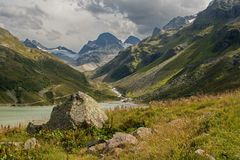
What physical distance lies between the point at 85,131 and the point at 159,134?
670cm

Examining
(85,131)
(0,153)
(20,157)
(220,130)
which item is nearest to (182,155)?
(220,130)

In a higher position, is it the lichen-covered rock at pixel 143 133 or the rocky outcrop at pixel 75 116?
the rocky outcrop at pixel 75 116

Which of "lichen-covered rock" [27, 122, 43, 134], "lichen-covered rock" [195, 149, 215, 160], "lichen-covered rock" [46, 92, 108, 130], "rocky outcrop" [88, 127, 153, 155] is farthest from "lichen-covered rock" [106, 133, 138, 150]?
"lichen-covered rock" [27, 122, 43, 134]

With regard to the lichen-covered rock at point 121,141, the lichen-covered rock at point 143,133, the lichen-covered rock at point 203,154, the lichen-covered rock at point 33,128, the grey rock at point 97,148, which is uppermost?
the lichen-covered rock at point 33,128

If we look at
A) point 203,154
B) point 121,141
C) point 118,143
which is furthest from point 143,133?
point 203,154

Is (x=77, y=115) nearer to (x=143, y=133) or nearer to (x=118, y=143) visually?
(x=143, y=133)

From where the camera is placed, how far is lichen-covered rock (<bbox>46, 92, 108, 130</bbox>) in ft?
85.6

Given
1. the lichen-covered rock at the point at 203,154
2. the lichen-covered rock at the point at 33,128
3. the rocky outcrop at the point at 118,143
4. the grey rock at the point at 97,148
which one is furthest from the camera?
the lichen-covered rock at the point at 33,128

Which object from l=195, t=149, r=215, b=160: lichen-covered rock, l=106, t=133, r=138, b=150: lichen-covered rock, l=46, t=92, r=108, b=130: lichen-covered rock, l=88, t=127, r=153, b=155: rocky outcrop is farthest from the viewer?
l=46, t=92, r=108, b=130: lichen-covered rock

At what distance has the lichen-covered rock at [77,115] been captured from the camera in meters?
26.1

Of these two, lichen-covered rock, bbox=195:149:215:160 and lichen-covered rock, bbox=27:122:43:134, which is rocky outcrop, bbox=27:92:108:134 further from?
lichen-covered rock, bbox=195:149:215:160

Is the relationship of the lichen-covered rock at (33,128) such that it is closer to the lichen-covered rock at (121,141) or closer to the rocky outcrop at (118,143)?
the rocky outcrop at (118,143)

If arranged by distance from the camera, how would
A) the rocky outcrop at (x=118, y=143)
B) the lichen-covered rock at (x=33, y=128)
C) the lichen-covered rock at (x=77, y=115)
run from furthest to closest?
the lichen-covered rock at (x=33, y=128) < the lichen-covered rock at (x=77, y=115) < the rocky outcrop at (x=118, y=143)

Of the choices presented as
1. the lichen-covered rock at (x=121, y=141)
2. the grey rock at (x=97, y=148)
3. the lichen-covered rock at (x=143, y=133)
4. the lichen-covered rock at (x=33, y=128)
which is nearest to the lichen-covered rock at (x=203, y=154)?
the lichen-covered rock at (x=121, y=141)
